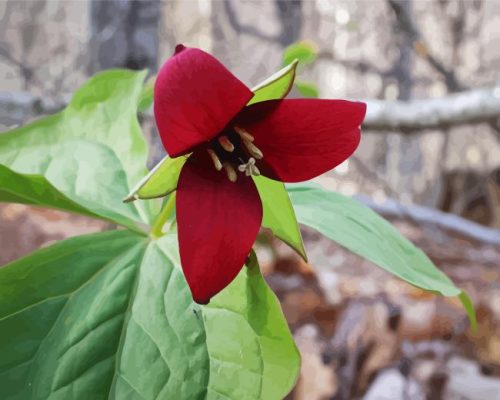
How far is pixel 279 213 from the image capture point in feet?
1.22

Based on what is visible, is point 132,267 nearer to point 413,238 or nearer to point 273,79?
point 273,79

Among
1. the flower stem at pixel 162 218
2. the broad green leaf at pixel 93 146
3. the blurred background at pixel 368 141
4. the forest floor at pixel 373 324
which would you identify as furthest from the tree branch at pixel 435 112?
the flower stem at pixel 162 218

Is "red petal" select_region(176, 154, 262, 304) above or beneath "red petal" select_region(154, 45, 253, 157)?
beneath

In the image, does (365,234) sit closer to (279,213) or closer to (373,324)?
(279,213)

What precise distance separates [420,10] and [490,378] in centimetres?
201

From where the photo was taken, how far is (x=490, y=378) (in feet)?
2.88

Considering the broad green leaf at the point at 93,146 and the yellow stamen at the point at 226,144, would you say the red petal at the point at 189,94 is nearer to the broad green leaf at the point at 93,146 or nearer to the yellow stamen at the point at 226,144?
the yellow stamen at the point at 226,144

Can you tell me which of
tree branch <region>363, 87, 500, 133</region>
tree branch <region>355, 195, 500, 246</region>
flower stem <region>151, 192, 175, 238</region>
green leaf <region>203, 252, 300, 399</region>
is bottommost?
tree branch <region>355, 195, 500, 246</region>

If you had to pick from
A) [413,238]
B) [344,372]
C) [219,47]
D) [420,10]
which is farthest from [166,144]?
[420,10]

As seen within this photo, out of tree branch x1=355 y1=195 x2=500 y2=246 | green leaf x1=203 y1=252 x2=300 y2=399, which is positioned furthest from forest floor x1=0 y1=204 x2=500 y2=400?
green leaf x1=203 y1=252 x2=300 y2=399

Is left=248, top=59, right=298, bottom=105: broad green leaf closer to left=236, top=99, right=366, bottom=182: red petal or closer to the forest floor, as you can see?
left=236, top=99, right=366, bottom=182: red petal

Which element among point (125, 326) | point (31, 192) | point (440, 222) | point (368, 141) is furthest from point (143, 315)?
point (368, 141)

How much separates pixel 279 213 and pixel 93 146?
0.86 feet

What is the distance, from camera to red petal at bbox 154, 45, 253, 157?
0.97 feet
